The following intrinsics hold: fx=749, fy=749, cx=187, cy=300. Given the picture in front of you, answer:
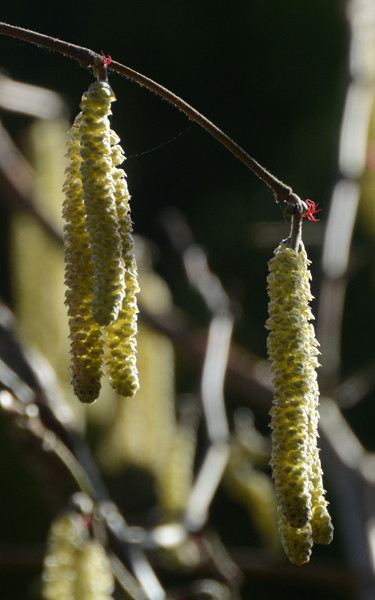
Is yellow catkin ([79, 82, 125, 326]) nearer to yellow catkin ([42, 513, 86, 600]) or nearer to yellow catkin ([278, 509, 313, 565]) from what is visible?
yellow catkin ([278, 509, 313, 565])

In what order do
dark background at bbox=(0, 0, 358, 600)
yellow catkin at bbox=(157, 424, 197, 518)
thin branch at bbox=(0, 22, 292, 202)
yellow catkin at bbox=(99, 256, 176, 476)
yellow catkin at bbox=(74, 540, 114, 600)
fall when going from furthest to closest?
dark background at bbox=(0, 0, 358, 600) < yellow catkin at bbox=(99, 256, 176, 476) < yellow catkin at bbox=(157, 424, 197, 518) < yellow catkin at bbox=(74, 540, 114, 600) < thin branch at bbox=(0, 22, 292, 202)

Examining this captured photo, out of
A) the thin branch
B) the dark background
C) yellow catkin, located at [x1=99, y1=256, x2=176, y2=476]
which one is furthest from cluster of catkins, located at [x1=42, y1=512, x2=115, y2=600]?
the dark background

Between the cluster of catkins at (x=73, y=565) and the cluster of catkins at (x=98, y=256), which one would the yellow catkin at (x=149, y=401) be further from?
the cluster of catkins at (x=98, y=256)

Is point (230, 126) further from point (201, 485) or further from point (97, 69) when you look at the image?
point (97, 69)

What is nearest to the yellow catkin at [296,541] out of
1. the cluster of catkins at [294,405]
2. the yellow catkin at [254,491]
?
the cluster of catkins at [294,405]

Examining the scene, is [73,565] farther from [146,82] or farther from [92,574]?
[146,82]

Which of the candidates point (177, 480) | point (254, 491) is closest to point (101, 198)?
point (177, 480)
